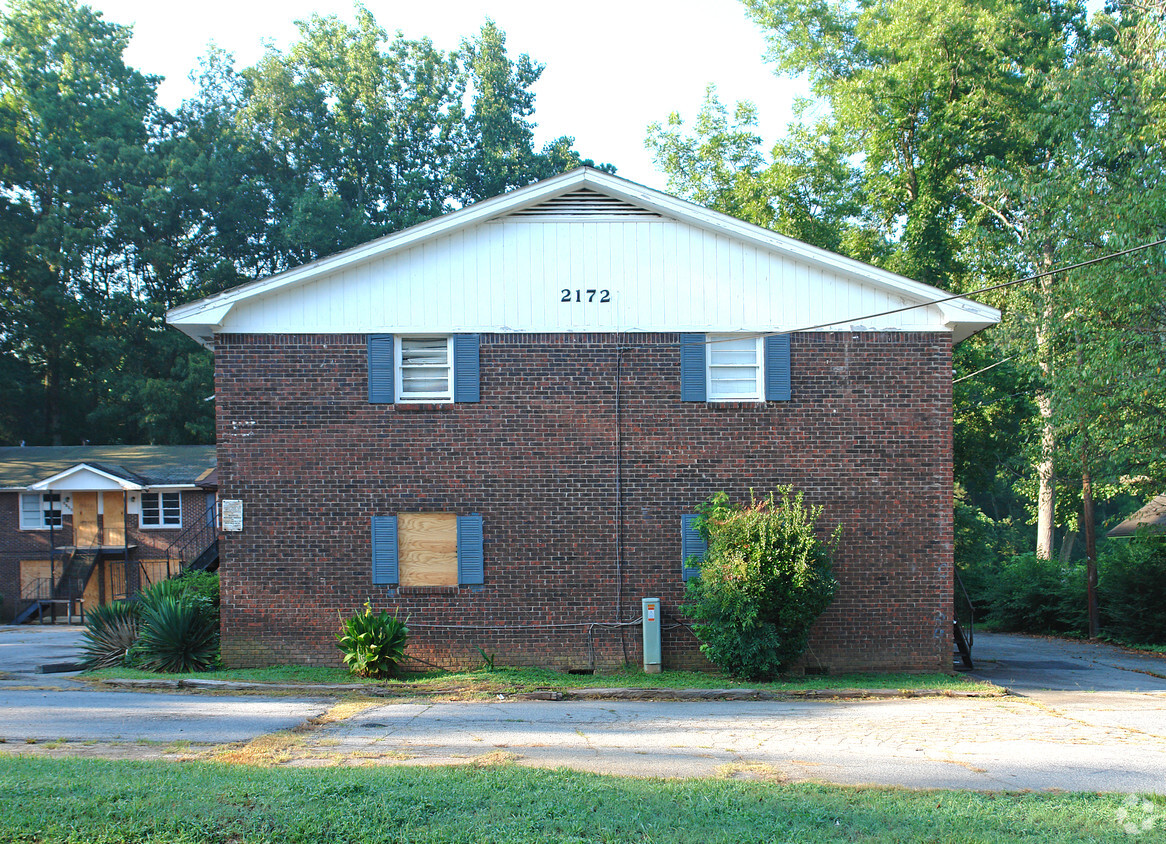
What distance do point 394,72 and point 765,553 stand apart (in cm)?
4344

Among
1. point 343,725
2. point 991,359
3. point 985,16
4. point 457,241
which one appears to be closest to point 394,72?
point 985,16

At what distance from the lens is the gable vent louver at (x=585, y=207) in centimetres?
1458

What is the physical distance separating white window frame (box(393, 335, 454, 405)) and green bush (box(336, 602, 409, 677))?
3.26 m

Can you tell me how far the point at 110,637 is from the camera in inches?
591

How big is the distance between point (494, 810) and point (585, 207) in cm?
1023

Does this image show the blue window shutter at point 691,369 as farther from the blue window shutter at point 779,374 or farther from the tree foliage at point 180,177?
the tree foliage at point 180,177

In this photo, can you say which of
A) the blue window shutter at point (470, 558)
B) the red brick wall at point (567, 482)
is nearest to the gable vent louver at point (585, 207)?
the red brick wall at point (567, 482)

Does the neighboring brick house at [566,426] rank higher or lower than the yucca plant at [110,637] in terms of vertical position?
higher

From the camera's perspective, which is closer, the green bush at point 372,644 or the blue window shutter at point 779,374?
the green bush at point 372,644

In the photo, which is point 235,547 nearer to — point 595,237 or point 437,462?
point 437,462

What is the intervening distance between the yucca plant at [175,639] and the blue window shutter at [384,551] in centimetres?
284

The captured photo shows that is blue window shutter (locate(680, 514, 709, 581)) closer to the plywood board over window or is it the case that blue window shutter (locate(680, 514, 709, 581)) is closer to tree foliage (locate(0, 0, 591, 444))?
the plywood board over window

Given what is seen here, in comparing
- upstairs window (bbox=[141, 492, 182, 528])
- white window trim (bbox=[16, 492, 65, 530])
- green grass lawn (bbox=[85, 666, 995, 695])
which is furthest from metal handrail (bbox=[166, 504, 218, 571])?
green grass lawn (bbox=[85, 666, 995, 695])

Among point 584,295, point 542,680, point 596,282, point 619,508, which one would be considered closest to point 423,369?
point 584,295
